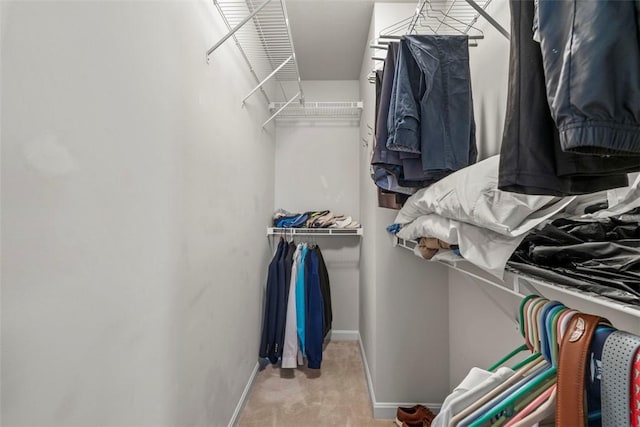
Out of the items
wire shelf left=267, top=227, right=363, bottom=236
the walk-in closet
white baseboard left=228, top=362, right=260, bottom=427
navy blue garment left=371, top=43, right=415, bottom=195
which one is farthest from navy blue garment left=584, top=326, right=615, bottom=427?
wire shelf left=267, top=227, right=363, bottom=236

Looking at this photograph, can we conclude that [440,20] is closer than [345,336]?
Yes

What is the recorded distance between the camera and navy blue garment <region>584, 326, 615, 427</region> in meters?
0.47

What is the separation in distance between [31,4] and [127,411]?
958mm

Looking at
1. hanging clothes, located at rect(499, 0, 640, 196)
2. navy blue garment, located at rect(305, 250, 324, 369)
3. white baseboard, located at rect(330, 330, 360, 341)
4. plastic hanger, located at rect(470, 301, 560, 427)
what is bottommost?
white baseboard, located at rect(330, 330, 360, 341)

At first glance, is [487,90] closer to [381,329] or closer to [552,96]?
[552,96]

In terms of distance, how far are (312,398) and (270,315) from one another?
641 millimetres

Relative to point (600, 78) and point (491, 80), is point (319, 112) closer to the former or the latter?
point (491, 80)

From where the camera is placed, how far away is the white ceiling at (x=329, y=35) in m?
2.01

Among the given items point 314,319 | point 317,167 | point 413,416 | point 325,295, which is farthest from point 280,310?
point 317,167

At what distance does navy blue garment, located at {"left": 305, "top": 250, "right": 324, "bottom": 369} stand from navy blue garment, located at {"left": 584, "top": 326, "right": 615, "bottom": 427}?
1.89 m

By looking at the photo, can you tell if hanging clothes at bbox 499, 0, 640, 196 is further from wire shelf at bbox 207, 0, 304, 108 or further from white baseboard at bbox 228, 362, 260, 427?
white baseboard at bbox 228, 362, 260, 427

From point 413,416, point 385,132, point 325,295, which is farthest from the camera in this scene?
point 325,295

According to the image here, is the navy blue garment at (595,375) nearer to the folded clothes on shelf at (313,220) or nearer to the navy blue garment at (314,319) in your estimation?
the navy blue garment at (314,319)

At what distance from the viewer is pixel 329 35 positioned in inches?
91.3
